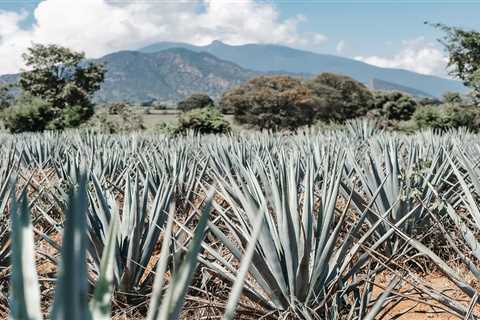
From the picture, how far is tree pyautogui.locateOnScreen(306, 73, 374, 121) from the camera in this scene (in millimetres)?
47438

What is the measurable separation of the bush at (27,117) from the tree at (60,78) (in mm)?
5596

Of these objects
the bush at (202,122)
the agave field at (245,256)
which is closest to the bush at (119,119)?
the bush at (202,122)

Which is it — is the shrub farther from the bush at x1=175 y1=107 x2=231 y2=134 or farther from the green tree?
the green tree

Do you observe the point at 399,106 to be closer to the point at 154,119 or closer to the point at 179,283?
the point at 154,119

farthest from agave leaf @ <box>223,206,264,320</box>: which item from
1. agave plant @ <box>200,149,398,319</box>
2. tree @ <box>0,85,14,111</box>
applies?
tree @ <box>0,85,14,111</box>

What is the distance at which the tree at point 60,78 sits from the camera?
33438 millimetres

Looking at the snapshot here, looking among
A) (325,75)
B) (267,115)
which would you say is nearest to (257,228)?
(267,115)

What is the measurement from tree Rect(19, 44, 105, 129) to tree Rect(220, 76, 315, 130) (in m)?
10.6

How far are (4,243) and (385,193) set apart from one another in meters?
2.46

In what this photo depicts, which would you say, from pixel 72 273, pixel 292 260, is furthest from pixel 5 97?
pixel 72 273

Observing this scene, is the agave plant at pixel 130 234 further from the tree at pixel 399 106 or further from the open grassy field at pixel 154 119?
the tree at pixel 399 106

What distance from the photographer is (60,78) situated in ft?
114

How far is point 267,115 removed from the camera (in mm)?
38312

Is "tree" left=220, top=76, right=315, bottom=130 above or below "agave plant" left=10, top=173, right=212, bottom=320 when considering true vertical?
below
